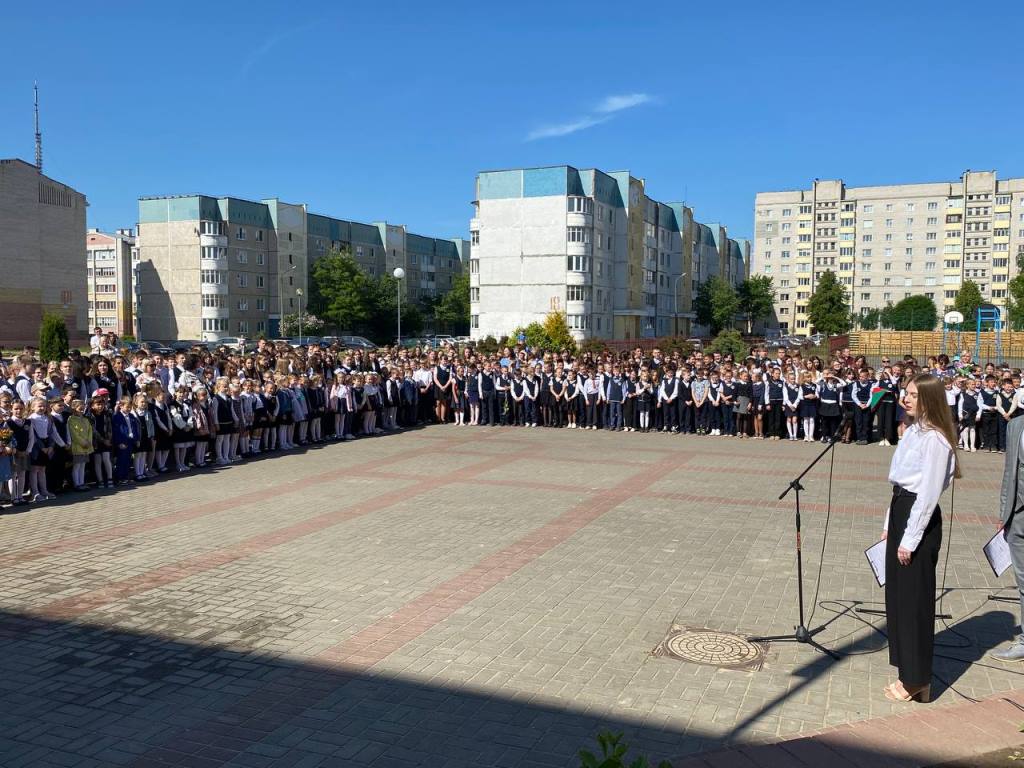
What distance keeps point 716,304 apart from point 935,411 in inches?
3504

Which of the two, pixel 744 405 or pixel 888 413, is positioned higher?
pixel 744 405

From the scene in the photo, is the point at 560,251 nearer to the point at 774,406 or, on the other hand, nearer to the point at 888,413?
the point at 774,406

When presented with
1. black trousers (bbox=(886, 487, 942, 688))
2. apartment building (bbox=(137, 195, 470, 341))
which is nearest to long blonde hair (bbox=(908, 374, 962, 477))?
black trousers (bbox=(886, 487, 942, 688))

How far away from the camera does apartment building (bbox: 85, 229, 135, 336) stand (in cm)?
9619

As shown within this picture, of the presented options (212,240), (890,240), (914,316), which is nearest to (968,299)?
(914,316)

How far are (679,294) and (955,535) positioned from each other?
8878 centimetres

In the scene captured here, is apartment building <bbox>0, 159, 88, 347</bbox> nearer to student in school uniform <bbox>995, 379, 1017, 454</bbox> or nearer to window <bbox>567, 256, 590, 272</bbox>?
window <bbox>567, 256, 590, 272</bbox>

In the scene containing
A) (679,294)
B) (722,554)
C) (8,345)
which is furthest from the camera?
(679,294)

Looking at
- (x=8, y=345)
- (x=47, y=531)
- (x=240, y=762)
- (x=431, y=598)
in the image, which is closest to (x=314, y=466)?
(x=47, y=531)

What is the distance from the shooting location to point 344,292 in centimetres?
8106

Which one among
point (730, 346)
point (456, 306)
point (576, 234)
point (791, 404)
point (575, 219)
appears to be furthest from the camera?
point (456, 306)

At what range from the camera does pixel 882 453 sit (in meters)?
17.4

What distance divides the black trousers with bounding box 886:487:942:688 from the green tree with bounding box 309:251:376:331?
78.4m

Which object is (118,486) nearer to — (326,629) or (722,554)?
(326,629)
